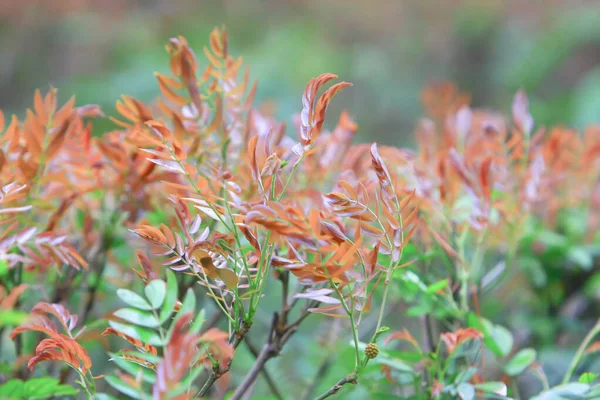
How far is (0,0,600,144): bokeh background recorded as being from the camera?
2754mm

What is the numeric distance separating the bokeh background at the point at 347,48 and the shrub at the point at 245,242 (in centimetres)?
177

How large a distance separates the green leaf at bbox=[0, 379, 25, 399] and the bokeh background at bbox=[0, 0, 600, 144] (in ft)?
6.79

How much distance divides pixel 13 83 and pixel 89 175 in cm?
284

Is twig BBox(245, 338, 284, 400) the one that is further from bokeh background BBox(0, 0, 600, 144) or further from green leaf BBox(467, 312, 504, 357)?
bokeh background BBox(0, 0, 600, 144)

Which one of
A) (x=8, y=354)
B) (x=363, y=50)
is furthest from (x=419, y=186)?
(x=363, y=50)

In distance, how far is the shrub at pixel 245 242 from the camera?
0.35 metres

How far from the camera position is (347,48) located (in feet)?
11.1

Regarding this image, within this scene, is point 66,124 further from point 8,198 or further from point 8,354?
point 8,354

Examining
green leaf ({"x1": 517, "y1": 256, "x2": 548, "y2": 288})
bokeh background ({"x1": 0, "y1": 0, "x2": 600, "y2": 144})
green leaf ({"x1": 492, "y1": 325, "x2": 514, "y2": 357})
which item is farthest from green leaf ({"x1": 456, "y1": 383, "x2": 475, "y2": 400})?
bokeh background ({"x1": 0, "y1": 0, "x2": 600, "y2": 144})

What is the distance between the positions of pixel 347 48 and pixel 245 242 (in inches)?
121

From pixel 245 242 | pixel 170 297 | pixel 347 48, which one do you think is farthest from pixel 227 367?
pixel 347 48

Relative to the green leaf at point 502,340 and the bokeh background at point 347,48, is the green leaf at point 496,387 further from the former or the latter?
the bokeh background at point 347,48

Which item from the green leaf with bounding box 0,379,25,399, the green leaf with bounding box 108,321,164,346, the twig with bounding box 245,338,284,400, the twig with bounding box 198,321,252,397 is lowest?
the twig with bounding box 245,338,284,400

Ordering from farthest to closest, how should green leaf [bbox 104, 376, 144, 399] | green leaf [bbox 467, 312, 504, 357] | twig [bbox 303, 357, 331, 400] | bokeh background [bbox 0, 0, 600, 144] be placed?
bokeh background [bbox 0, 0, 600, 144], twig [bbox 303, 357, 331, 400], green leaf [bbox 467, 312, 504, 357], green leaf [bbox 104, 376, 144, 399]
